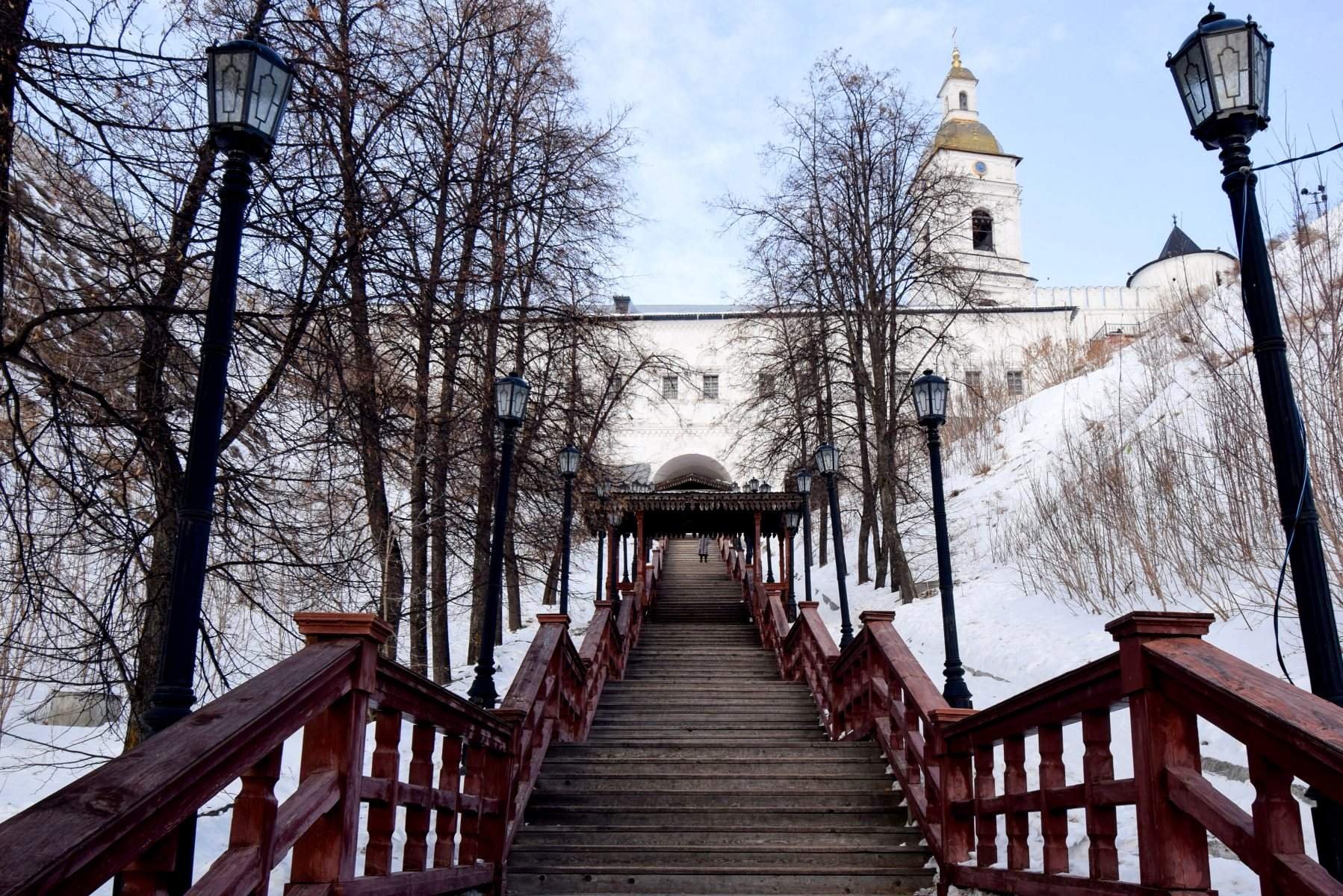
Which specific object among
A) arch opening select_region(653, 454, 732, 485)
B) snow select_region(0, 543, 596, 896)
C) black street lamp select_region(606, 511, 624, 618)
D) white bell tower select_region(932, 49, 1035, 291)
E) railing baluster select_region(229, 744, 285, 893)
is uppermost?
white bell tower select_region(932, 49, 1035, 291)

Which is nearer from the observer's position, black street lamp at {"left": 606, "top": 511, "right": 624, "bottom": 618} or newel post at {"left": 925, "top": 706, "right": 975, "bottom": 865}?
newel post at {"left": 925, "top": 706, "right": 975, "bottom": 865}

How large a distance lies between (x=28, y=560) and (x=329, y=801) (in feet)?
14.3

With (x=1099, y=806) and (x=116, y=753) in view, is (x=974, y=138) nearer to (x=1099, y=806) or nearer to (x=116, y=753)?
(x=116, y=753)

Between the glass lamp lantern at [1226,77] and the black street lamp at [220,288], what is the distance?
14.0 ft

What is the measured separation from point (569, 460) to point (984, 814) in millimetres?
9864

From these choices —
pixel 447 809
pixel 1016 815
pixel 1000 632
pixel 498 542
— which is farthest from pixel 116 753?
pixel 1000 632

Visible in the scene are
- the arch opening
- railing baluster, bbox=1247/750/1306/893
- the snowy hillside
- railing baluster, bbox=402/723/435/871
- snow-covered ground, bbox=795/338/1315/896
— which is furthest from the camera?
the arch opening

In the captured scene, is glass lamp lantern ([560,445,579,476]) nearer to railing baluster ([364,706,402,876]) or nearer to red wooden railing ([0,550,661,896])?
red wooden railing ([0,550,661,896])

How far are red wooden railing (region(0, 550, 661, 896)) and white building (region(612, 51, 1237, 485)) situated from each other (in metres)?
33.2

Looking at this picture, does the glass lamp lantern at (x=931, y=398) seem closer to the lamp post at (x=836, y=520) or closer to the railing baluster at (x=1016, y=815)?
the railing baluster at (x=1016, y=815)

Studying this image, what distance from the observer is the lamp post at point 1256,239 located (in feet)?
13.5

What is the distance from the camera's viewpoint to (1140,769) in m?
3.66

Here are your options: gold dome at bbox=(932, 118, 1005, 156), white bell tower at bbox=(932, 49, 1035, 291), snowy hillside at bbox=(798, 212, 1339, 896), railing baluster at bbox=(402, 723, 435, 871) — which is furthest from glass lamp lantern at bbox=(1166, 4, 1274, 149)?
gold dome at bbox=(932, 118, 1005, 156)

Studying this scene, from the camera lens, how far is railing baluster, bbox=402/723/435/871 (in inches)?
191
